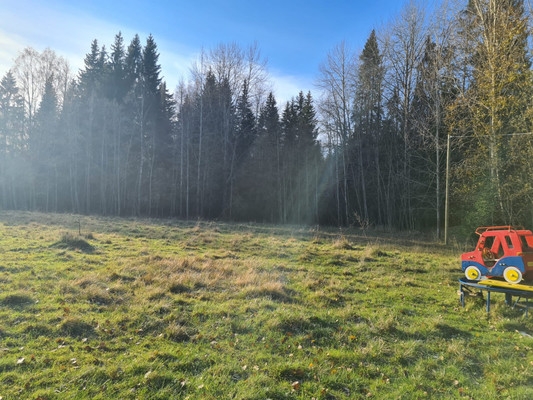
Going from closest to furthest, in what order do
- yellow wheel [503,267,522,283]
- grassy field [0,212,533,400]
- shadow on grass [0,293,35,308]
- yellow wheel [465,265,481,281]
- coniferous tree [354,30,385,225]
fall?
grassy field [0,212,533,400] → shadow on grass [0,293,35,308] → yellow wheel [503,267,522,283] → yellow wheel [465,265,481,281] → coniferous tree [354,30,385,225]

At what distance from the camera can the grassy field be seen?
12.0ft

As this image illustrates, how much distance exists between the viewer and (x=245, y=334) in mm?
5066

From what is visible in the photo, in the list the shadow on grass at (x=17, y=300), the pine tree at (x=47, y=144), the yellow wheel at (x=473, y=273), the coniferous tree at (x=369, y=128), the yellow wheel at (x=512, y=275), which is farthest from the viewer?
the pine tree at (x=47, y=144)

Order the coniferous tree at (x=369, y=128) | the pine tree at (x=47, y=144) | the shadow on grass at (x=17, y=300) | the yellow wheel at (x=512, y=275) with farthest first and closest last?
the pine tree at (x=47, y=144)
the coniferous tree at (x=369, y=128)
the yellow wheel at (x=512, y=275)
the shadow on grass at (x=17, y=300)

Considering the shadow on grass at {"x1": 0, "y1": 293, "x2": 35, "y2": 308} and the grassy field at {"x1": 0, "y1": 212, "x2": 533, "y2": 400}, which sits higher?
the shadow on grass at {"x1": 0, "y1": 293, "x2": 35, "y2": 308}

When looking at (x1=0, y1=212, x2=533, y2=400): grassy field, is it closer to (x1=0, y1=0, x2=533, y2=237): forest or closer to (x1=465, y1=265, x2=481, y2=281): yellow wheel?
(x1=465, y1=265, x2=481, y2=281): yellow wheel

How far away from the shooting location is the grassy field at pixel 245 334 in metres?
3.66

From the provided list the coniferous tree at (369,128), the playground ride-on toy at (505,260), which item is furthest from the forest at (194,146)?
the playground ride-on toy at (505,260)

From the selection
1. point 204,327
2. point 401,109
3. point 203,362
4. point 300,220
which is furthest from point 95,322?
point 300,220

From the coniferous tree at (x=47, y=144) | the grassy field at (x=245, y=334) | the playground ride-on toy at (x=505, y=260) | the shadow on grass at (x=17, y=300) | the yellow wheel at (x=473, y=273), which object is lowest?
the grassy field at (x=245, y=334)

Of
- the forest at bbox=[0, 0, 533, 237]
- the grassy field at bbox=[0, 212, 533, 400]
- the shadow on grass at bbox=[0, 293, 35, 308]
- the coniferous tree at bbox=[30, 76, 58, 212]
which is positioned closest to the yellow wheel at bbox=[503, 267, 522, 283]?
the grassy field at bbox=[0, 212, 533, 400]

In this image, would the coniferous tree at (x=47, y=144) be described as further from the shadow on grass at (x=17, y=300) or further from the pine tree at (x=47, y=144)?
the shadow on grass at (x=17, y=300)

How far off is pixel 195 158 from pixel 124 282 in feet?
88.9

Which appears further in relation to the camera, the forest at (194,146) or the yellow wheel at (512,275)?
the forest at (194,146)
